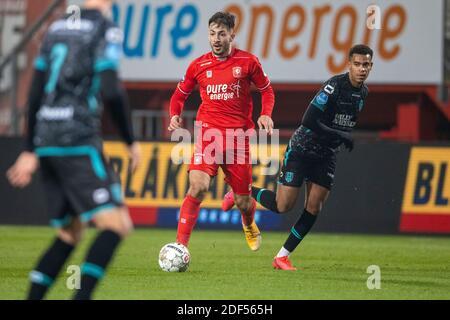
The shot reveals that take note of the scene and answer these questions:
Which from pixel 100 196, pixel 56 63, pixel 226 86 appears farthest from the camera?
pixel 226 86


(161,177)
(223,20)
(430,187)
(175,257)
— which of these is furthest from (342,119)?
(161,177)

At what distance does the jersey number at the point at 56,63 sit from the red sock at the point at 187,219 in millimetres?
4023

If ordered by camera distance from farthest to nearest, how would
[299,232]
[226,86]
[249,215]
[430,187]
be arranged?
1. [430,187]
2. [249,215]
3. [226,86]
4. [299,232]

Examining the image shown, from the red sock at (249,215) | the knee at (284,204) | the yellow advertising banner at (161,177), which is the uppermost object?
the knee at (284,204)

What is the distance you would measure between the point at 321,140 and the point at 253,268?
1420mm

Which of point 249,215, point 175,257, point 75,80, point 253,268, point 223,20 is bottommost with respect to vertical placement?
point 253,268

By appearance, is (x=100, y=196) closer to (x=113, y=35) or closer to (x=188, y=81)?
(x=113, y=35)

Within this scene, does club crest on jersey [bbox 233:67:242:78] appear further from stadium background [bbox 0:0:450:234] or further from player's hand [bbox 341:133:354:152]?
stadium background [bbox 0:0:450:234]

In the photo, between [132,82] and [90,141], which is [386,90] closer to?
[132,82]

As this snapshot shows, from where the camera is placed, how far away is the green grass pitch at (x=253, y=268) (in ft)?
29.2

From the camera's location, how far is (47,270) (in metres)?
7.01

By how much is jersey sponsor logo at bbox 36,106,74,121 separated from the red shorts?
4015 millimetres

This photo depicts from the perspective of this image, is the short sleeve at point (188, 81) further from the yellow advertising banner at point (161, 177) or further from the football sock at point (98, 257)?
the yellow advertising banner at point (161, 177)

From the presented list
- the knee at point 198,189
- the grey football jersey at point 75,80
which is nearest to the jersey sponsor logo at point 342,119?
the knee at point 198,189
